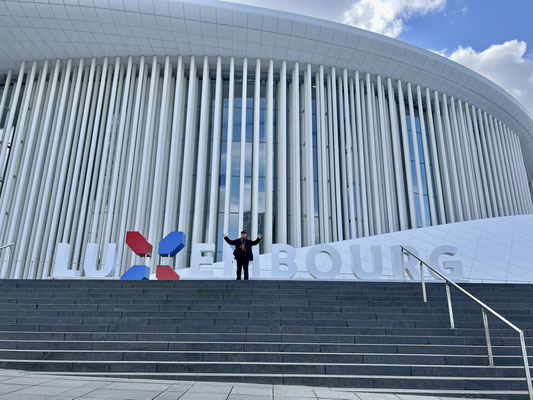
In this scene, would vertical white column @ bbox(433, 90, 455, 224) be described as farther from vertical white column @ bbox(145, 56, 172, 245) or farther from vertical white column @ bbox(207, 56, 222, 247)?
vertical white column @ bbox(145, 56, 172, 245)

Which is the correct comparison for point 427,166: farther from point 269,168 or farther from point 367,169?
point 269,168

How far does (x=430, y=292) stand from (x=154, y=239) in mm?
12225

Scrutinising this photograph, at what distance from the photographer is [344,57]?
20109 millimetres

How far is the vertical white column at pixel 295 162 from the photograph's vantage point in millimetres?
18281

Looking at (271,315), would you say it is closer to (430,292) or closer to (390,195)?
(430,292)

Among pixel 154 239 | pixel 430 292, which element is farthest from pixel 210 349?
pixel 154 239

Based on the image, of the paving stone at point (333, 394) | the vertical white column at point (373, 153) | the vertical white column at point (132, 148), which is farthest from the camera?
the vertical white column at point (373, 153)

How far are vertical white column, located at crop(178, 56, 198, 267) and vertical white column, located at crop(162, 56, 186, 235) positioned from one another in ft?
1.33

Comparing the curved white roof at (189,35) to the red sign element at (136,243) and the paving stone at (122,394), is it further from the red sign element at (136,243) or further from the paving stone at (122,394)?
the paving stone at (122,394)

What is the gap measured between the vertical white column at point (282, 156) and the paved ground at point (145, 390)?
43.6 feet

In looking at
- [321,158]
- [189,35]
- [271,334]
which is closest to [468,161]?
[321,158]

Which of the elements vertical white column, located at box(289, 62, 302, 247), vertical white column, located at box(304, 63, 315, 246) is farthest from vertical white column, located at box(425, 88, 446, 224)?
vertical white column, located at box(289, 62, 302, 247)

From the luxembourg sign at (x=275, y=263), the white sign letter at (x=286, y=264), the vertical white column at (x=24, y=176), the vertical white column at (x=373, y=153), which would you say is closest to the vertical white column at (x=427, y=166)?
the vertical white column at (x=373, y=153)

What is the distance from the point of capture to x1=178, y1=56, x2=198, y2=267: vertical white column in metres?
18.1
